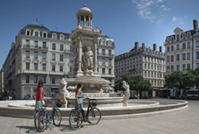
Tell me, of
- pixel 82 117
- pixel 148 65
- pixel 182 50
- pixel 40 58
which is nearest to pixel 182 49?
pixel 182 50

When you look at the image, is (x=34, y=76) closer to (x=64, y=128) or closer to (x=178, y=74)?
(x=178, y=74)

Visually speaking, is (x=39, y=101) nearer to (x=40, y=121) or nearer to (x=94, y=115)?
(x=40, y=121)

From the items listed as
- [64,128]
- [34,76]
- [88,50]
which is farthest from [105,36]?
[64,128]

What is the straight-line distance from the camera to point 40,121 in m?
7.57

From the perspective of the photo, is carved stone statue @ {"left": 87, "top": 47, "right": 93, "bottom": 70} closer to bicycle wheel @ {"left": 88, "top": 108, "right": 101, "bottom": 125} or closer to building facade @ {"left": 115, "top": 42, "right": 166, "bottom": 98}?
bicycle wheel @ {"left": 88, "top": 108, "right": 101, "bottom": 125}

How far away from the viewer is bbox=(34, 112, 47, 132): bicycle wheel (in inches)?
295

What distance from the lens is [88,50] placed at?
18.7m

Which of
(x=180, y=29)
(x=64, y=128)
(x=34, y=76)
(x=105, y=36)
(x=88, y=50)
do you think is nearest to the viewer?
(x=64, y=128)

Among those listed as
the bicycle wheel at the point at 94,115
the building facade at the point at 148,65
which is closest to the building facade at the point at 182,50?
the building facade at the point at 148,65

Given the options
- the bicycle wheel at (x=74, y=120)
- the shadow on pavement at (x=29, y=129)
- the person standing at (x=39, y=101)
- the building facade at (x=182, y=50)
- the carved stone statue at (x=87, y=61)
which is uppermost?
the building facade at (x=182, y=50)

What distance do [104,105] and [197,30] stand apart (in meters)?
54.8

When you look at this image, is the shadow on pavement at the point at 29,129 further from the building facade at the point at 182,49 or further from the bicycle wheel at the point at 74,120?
the building facade at the point at 182,49

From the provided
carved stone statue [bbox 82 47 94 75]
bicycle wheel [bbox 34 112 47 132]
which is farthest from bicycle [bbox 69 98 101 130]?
carved stone statue [bbox 82 47 94 75]

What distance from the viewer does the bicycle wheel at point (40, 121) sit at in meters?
7.49
